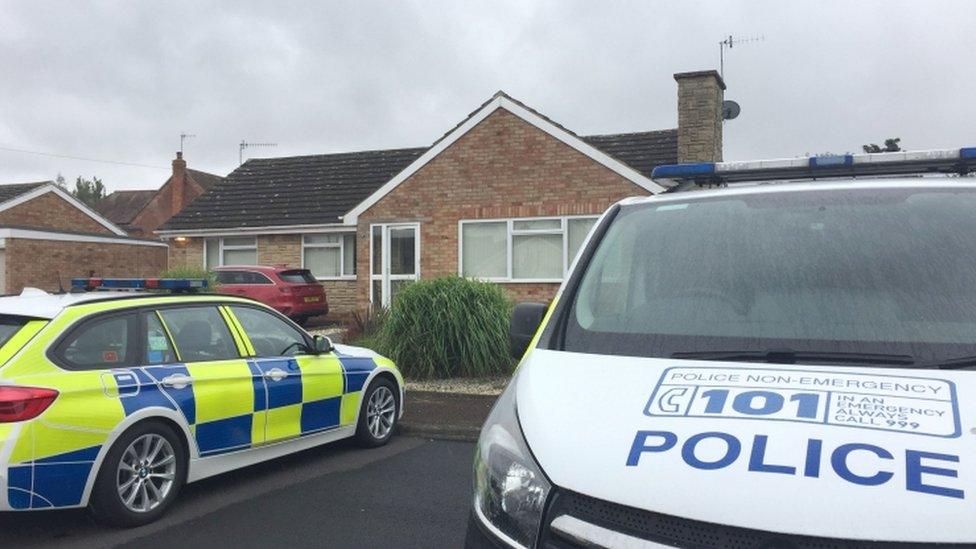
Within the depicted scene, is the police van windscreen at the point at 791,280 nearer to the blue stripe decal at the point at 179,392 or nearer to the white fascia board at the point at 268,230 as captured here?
the blue stripe decal at the point at 179,392

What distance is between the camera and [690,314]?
2715 millimetres

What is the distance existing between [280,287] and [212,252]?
487 centimetres

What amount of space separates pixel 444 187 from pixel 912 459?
14.1 meters

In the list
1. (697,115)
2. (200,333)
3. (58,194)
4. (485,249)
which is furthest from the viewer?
(58,194)

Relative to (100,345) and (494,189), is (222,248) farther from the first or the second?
(100,345)

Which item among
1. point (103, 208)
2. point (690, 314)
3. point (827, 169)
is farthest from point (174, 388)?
point (103, 208)

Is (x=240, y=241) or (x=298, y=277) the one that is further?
(x=240, y=241)

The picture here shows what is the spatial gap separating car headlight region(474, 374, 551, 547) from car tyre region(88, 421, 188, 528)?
2.96 m

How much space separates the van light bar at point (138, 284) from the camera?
218 inches

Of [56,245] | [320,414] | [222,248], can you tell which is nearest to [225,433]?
[320,414]

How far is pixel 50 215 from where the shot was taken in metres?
30.4

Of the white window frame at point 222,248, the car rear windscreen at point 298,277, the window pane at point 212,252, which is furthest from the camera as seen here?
the window pane at point 212,252

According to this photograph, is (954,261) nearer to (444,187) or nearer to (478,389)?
(478,389)

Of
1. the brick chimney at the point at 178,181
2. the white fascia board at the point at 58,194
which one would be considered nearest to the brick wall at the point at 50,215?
the white fascia board at the point at 58,194
